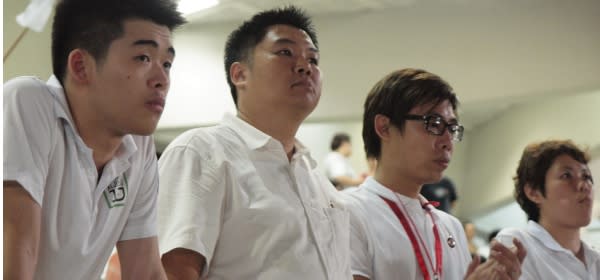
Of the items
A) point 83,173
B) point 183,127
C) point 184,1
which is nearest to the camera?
point 83,173

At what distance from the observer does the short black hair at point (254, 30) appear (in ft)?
7.44

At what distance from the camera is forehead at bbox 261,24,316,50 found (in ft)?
7.23

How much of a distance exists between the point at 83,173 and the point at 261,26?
36.2 inches

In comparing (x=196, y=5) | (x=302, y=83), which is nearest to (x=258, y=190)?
(x=302, y=83)

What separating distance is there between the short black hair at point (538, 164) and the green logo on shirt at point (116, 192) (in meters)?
1.70

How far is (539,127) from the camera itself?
830 cm

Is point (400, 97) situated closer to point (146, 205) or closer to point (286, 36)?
point (286, 36)

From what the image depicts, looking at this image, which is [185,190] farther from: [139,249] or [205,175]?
[139,249]

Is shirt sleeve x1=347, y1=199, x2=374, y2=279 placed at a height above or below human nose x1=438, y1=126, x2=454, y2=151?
below

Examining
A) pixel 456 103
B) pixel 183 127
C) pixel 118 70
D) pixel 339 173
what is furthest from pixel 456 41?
pixel 118 70

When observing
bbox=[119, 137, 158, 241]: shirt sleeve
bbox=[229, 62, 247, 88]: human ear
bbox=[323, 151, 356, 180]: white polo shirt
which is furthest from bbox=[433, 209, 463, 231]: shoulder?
bbox=[323, 151, 356, 180]: white polo shirt

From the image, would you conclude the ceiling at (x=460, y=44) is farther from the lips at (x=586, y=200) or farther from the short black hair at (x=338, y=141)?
the lips at (x=586, y=200)

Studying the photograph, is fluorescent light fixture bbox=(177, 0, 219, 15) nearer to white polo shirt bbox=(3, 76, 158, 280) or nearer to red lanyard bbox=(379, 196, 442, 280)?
red lanyard bbox=(379, 196, 442, 280)

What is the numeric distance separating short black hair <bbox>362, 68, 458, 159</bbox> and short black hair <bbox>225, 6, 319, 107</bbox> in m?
0.29
